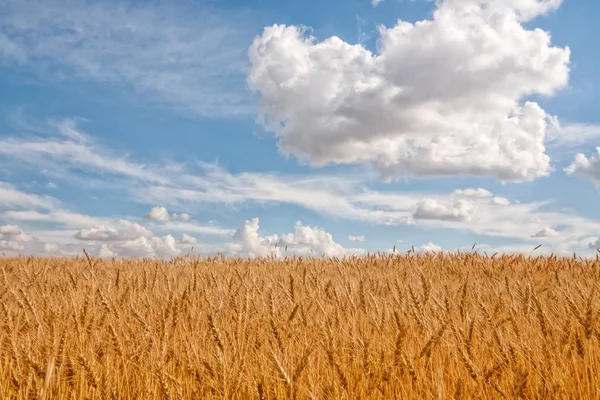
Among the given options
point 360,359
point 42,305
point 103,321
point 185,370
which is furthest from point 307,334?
point 42,305

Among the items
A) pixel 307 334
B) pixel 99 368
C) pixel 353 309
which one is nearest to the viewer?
pixel 99 368

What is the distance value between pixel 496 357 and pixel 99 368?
217 cm

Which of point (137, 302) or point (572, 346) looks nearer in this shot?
point (572, 346)

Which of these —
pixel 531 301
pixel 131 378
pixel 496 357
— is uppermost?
pixel 531 301

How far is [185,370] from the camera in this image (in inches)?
120

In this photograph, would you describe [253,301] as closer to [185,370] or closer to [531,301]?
[185,370]

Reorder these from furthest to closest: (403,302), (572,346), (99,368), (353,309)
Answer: (353,309) → (403,302) → (572,346) → (99,368)

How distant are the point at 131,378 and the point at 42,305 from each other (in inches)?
64.6

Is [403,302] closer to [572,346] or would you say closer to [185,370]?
[572,346]

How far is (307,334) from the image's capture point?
350cm

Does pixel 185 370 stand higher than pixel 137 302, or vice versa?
pixel 137 302

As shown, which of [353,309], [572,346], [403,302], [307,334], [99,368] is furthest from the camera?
[353,309]

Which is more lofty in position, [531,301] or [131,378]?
[531,301]

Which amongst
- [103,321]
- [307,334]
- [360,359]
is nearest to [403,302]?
[307,334]
